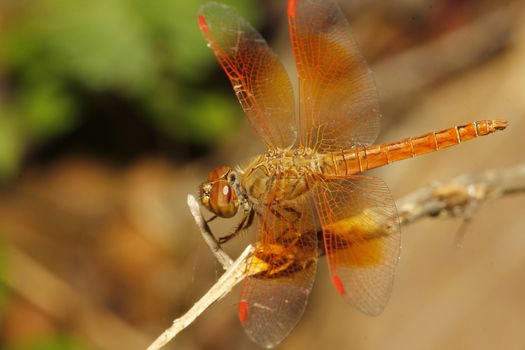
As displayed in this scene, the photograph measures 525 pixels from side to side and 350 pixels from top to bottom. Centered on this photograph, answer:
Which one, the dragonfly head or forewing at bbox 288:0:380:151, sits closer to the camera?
the dragonfly head

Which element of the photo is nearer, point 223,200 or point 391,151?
point 223,200

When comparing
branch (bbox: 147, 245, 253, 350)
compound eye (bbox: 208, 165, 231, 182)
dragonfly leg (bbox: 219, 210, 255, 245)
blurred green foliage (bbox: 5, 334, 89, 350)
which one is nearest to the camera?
branch (bbox: 147, 245, 253, 350)

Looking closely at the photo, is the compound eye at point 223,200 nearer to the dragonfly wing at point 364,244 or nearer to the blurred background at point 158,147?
the dragonfly wing at point 364,244

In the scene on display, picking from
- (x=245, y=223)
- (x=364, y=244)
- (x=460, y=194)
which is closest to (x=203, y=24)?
(x=245, y=223)

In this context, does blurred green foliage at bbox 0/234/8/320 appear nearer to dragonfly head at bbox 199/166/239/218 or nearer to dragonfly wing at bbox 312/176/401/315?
dragonfly head at bbox 199/166/239/218

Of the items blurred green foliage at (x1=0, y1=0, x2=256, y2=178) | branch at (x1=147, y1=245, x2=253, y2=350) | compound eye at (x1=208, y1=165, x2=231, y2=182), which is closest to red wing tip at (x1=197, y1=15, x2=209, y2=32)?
compound eye at (x1=208, y1=165, x2=231, y2=182)

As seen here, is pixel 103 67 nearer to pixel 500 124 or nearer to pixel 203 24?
pixel 203 24

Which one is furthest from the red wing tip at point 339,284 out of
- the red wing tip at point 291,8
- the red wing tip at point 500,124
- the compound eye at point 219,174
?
the red wing tip at point 291,8

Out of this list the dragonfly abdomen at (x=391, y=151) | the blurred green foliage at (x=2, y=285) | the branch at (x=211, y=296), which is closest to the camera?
the branch at (x=211, y=296)
